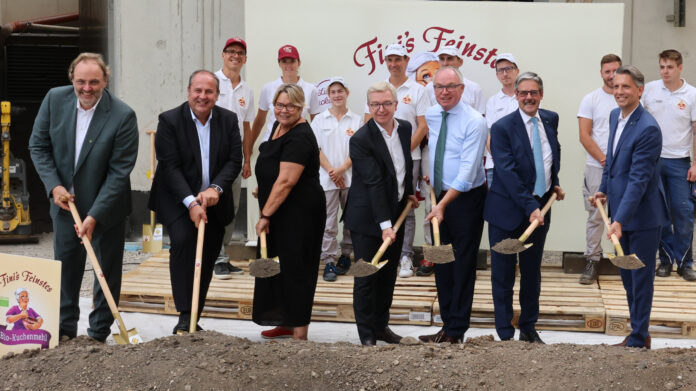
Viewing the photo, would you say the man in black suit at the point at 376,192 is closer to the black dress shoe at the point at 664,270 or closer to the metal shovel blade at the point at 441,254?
the metal shovel blade at the point at 441,254

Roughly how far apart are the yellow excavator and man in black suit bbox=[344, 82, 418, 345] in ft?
18.9

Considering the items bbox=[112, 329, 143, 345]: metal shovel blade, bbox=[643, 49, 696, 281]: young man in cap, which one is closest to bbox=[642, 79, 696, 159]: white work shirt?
bbox=[643, 49, 696, 281]: young man in cap

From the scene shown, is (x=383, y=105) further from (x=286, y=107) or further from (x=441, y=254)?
(x=441, y=254)

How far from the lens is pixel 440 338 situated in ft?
19.6

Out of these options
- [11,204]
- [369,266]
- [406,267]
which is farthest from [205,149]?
[11,204]

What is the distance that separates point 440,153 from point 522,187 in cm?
56

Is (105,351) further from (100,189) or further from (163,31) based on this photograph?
(163,31)

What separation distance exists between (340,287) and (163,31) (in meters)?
3.70

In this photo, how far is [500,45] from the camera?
7.83 meters

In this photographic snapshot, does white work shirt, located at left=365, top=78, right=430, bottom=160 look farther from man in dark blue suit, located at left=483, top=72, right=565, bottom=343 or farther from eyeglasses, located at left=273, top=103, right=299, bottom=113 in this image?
eyeglasses, located at left=273, top=103, right=299, bottom=113

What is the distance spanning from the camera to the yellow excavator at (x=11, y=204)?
33.6 ft

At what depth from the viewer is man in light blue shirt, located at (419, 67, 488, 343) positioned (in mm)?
5707

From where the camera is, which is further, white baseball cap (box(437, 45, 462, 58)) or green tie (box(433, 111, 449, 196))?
white baseball cap (box(437, 45, 462, 58))

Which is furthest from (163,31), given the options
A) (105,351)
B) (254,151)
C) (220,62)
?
(105,351)
